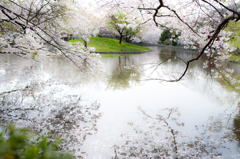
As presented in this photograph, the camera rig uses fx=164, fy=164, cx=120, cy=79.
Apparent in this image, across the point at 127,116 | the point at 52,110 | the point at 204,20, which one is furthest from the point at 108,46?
the point at 127,116

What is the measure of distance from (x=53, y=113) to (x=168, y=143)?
293cm

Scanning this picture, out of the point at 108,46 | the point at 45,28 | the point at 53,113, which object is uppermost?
the point at 108,46

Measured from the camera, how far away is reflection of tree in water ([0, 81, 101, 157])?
3.50 metres

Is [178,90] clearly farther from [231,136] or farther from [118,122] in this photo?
[118,122]

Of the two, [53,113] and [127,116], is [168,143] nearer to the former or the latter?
[127,116]

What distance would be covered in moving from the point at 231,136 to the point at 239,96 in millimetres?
3512

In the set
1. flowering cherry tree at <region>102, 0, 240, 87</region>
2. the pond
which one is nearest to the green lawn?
flowering cherry tree at <region>102, 0, 240, 87</region>

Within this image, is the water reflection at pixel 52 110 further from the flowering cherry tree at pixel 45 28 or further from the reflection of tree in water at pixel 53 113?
the flowering cherry tree at pixel 45 28

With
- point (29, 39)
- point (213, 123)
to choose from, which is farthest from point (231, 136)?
point (29, 39)

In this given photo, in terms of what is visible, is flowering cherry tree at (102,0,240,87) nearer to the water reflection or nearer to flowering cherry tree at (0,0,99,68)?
flowering cherry tree at (0,0,99,68)

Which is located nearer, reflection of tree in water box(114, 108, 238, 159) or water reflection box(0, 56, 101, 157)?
reflection of tree in water box(114, 108, 238, 159)

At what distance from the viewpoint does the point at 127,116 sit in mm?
4504

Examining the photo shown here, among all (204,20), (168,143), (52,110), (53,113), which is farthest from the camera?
(204,20)

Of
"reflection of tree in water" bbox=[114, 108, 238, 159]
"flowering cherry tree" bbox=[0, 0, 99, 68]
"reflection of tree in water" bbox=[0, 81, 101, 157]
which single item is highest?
"flowering cherry tree" bbox=[0, 0, 99, 68]
